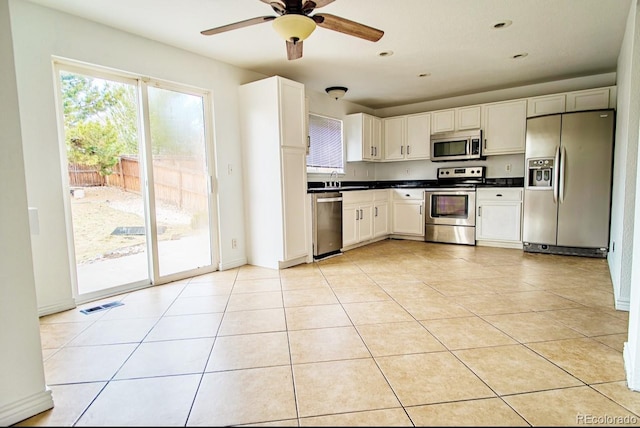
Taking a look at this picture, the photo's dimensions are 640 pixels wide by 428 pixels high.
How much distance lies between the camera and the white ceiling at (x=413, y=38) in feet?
8.61

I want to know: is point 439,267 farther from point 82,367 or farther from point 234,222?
point 82,367

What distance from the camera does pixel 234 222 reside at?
158 inches

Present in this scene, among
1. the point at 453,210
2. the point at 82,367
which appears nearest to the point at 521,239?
the point at 453,210

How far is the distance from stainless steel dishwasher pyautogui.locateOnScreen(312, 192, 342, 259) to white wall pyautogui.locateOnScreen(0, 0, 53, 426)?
9.94 ft

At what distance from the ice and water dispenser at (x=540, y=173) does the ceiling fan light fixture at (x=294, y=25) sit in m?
3.72

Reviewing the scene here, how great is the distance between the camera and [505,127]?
4.89 meters

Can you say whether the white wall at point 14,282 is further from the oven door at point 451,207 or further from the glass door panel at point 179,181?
the oven door at point 451,207

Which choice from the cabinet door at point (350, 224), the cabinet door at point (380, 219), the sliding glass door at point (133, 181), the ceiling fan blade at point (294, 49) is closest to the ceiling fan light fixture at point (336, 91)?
Answer: the cabinet door at point (350, 224)

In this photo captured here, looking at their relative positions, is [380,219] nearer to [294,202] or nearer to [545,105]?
[294,202]

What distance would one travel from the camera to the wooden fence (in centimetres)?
289

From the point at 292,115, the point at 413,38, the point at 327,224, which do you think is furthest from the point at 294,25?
the point at 327,224

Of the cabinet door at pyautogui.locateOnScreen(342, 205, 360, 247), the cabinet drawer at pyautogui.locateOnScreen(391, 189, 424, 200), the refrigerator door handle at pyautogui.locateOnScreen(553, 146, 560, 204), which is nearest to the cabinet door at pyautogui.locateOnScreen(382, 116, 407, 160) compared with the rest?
the cabinet drawer at pyautogui.locateOnScreen(391, 189, 424, 200)

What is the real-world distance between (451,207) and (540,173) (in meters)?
1.28

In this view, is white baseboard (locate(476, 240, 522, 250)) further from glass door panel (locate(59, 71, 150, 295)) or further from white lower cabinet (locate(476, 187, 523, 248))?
glass door panel (locate(59, 71, 150, 295))
